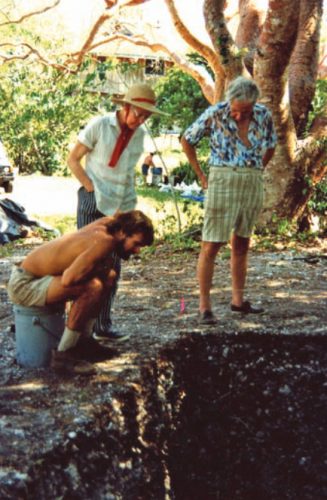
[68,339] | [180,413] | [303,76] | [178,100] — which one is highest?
[303,76]

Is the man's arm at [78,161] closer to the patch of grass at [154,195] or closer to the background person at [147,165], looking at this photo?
the patch of grass at [154,195]

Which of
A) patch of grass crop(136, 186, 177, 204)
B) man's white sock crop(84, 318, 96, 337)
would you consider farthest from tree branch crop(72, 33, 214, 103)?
man's white sock crop(84, 318, 96, 337)

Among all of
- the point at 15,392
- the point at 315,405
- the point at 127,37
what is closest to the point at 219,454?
the point at 315,405

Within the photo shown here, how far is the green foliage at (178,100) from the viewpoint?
648 inches

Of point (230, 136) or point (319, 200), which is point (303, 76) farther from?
point (230, 136)

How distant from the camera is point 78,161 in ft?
14.1

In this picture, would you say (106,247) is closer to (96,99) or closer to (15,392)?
(15,392)

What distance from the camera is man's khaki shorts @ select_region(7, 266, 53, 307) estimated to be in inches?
157

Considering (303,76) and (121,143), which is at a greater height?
(303,76)

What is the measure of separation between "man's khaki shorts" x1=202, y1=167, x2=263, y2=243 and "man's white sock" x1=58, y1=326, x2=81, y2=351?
1387 mm

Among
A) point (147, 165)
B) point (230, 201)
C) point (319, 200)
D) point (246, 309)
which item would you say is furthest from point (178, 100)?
point (230, 201)

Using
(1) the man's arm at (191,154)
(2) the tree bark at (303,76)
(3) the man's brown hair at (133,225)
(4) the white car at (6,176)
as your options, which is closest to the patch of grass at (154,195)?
(4) the white car at (6,176)

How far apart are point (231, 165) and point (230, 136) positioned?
20 cm

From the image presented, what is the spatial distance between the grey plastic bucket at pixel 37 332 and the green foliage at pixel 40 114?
47.8 ft
